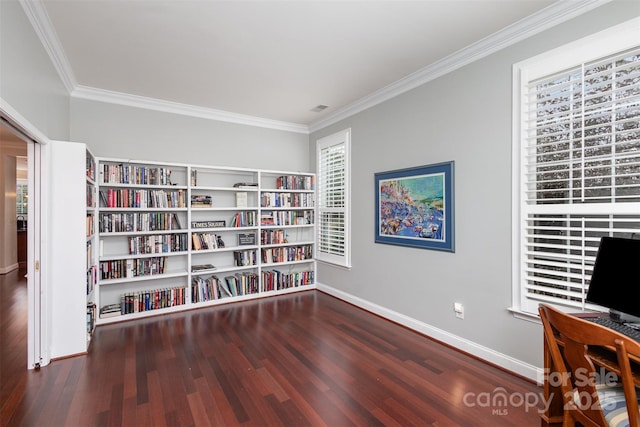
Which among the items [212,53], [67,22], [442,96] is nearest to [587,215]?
[442,96]

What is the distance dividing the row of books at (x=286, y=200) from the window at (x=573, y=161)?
3.30 meters

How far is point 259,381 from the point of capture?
7.90ft

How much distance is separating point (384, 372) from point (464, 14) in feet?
9.70

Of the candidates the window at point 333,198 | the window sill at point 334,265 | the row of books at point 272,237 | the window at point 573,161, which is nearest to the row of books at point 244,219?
the row of books at point 272,237

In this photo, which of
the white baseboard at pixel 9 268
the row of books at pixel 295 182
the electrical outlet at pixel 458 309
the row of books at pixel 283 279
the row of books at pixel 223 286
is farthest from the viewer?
the white baseboard at pixel 9 268

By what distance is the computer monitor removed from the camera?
167cm

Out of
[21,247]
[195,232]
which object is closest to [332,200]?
[195,232]

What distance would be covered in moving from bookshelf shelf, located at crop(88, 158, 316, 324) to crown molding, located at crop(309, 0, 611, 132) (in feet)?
6.50

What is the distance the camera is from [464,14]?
235 centimetres

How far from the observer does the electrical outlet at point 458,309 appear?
9.69ft

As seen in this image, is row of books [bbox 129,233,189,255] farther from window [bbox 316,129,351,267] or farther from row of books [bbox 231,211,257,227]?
window [bbox 316,129,351,267]

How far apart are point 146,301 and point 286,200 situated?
95.9 inches

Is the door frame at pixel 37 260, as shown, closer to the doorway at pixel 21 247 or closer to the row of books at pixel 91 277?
the doorway at pixel 21 247

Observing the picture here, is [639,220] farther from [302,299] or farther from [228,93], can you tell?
[228,93]
